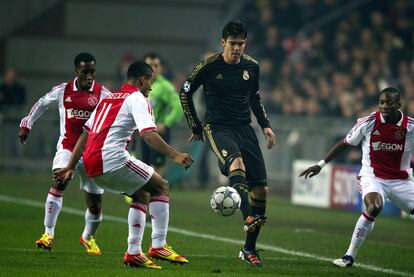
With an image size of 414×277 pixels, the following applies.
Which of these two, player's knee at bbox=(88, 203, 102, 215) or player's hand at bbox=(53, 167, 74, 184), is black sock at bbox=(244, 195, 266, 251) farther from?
player's hand at bbox=(53, 167, 74, 184)

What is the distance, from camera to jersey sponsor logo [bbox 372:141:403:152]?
11.8 meters

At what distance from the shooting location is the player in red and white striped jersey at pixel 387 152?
11641 millimetres

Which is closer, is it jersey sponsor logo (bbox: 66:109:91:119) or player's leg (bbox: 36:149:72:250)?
player's leg (bbox: 36:149:72:250)

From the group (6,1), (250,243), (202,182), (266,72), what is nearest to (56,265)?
(250,243)

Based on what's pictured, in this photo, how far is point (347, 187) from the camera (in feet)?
65.8

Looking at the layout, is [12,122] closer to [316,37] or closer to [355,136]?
[316,37]

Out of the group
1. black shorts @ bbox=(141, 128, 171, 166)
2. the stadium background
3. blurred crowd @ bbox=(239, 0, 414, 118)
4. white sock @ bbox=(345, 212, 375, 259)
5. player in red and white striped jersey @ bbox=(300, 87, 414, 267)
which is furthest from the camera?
blurred crowd @ bbox=(239, 0, 414, 118)

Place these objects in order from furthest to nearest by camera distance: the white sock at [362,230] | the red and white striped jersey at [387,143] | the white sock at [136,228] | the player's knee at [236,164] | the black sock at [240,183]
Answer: the red and white striped jersey at [387,143], the white sock at [362,230], the player's knee at [236,164], the black sock at [240,183], the white sock at [136,228]

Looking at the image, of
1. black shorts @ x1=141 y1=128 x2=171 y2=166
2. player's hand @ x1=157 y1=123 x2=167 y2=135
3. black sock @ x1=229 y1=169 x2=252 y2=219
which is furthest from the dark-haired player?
player's hand @ x1=157 y1=123 x2=167 y2=135

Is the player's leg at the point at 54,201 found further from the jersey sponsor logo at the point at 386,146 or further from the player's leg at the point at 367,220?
the jersey sponsor logo at the point at 386,146

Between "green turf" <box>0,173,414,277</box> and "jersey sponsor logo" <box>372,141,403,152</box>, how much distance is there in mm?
1331

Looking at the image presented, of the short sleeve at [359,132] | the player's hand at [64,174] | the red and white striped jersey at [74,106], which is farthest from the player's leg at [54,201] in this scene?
the short sleeve at [359,132]

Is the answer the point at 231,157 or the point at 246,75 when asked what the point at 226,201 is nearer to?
the point at 231,157

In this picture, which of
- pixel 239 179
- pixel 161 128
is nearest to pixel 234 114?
pixel 239 179
